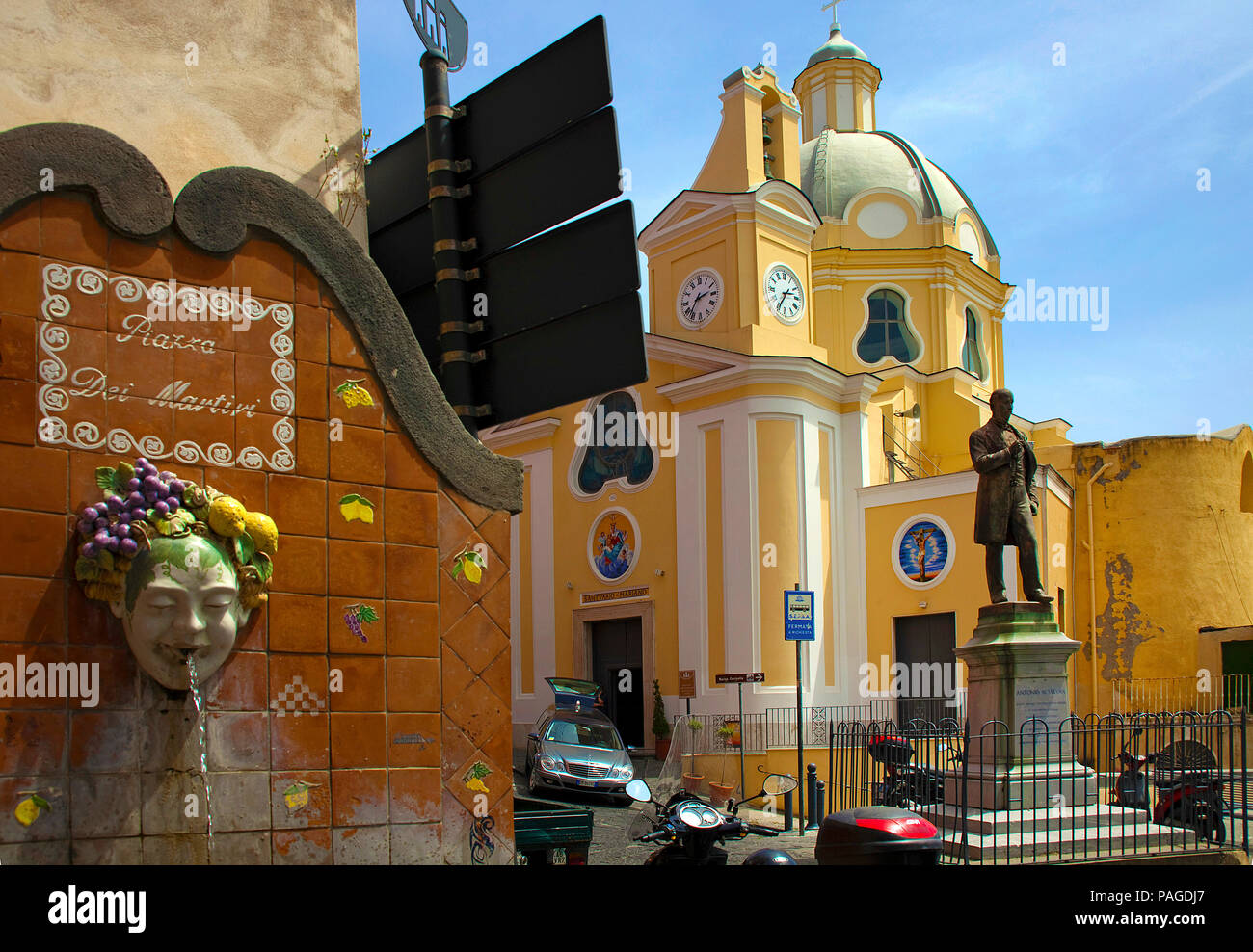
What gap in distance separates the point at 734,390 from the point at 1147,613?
1136cm

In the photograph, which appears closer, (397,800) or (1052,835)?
(397,800)

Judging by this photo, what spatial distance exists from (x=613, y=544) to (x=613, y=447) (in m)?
2.42

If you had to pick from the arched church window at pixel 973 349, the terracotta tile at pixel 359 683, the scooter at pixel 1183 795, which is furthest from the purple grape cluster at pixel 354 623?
the arched church window at pixel 973 349

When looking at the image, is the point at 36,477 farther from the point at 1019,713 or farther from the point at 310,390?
the point at 1019,713

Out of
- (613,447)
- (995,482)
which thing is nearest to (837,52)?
(613,447)

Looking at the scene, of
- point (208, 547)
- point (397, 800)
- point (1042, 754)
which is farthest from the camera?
point (1042, 754)

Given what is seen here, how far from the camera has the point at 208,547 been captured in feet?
18.3

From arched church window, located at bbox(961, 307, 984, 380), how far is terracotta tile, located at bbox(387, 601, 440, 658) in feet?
98.8

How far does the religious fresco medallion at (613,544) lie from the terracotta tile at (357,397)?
2125cm
